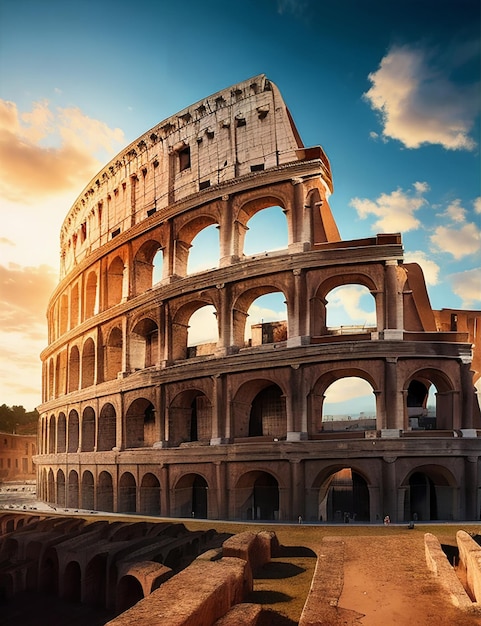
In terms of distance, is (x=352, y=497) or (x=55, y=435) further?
(x=55, y=435)

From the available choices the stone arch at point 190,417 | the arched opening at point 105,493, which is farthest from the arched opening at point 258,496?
the arched opening at point 105,493

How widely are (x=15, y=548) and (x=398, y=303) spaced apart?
61.3 feet

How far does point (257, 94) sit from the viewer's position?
31031mm

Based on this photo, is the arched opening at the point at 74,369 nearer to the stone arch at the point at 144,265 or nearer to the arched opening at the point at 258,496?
the stone arch at the point at 144,265

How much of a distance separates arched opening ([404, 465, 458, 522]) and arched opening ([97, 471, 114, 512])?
701 inches

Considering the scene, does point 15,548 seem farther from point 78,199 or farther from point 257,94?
point 78,199

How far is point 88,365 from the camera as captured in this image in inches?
1583

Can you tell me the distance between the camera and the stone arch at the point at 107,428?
36.2 meters

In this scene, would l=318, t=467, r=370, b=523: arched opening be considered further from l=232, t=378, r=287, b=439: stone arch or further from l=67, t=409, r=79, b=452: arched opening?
l=67, t=409, r=79, b=452: arched opening

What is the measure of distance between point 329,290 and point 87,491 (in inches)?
830

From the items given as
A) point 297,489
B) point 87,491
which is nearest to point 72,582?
point 297,489

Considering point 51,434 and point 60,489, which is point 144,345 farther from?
point 51,434

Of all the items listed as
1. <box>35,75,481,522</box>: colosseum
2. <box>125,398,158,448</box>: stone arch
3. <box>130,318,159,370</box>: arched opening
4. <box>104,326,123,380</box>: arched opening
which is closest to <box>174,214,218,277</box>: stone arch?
<box>35,75,481,522</box>: colosseum

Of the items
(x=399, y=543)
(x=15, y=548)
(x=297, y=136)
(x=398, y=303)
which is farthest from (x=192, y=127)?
(x=399, y=543)
